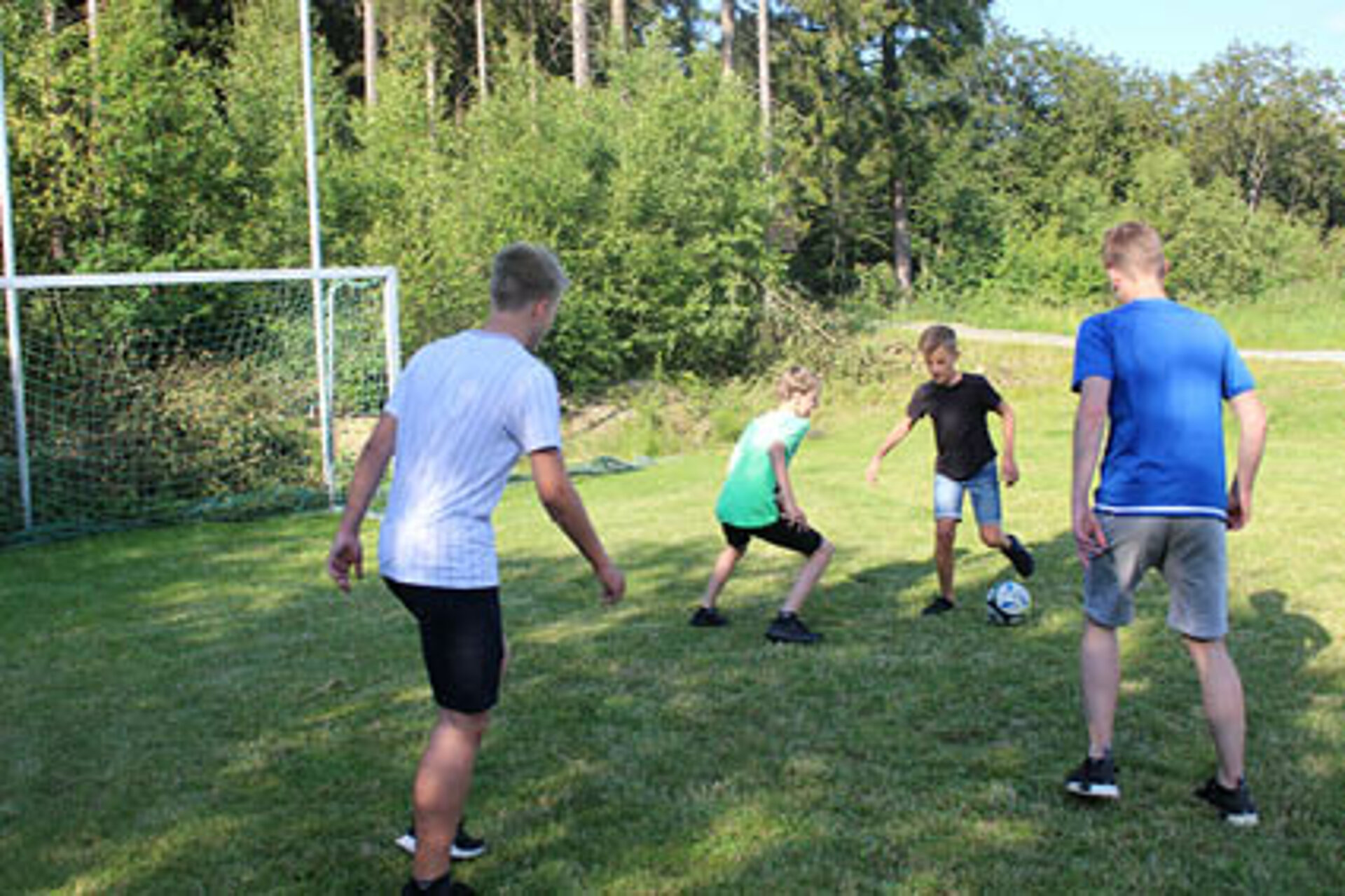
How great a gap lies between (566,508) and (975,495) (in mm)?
4593

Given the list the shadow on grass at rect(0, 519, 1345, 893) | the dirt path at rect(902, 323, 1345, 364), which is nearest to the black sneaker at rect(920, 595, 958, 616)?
the shadow on grass at rect(0, 519, 1345, 893)

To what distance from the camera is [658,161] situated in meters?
24.8

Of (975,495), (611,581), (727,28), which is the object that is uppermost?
(727,28)

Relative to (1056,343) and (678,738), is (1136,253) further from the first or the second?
(1056,343)

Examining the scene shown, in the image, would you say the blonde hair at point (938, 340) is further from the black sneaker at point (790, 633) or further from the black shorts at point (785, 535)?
the black sneaker at point (790, 633)

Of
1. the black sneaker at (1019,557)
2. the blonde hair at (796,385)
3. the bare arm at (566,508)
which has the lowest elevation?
the black sneaker at (1019,557)

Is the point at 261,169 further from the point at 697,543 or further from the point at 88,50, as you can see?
the point at 697,543

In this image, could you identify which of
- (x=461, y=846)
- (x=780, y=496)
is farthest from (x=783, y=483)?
(x=461, y=846)

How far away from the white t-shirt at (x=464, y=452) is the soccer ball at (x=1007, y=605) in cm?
429

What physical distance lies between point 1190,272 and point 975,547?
33.1 meters

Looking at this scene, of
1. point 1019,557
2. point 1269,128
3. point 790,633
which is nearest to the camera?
point 790,633

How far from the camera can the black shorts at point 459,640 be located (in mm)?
3568

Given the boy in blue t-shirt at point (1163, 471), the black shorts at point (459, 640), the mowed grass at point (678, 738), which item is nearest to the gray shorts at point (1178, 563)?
the boy in blue t-shirt at point (1163, 471)

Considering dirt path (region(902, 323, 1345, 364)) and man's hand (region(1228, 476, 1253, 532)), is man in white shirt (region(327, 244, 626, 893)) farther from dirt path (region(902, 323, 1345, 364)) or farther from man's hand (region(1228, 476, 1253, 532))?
dirt path (region(902, 323, 1345, 364))
